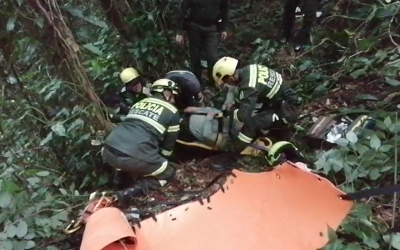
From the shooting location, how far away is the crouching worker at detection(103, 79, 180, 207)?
15.5 feet

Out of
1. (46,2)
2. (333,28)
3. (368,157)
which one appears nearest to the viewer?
(368,157)

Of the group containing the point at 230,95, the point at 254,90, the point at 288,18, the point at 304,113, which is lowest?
the point at 304,113

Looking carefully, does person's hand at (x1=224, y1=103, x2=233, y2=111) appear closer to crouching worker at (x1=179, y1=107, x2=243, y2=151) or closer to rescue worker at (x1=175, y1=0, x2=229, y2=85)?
crouching worker at (x1=179, y1=107, x2=243, y2=151)

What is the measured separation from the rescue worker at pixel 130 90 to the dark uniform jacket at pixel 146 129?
2.29ft

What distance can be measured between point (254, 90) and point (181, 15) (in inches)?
71.1

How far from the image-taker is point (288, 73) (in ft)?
22.2

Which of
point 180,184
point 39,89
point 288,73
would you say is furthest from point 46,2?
point 288,73

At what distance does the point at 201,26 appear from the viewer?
626 centimetres

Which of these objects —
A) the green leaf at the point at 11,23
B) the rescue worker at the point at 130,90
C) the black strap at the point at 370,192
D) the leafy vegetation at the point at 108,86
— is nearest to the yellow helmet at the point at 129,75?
the rescue worker at the point at 130,90

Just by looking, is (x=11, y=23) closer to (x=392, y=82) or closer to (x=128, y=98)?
(x=128, y=98)

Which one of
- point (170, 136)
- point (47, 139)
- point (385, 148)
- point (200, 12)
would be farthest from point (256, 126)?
point (47, 139)

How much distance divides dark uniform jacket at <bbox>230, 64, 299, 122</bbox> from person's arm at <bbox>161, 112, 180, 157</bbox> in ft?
1.98

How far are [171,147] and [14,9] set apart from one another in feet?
5.99

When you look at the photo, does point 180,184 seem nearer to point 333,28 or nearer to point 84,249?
point 84,249
